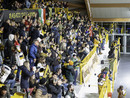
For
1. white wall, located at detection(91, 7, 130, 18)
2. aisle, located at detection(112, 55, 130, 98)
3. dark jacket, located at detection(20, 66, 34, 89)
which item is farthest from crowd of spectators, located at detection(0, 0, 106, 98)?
white wall, located at detection(91, 7, 130, 18)

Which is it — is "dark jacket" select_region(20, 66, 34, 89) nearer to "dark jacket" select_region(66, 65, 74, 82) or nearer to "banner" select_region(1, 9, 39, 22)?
"dark jacket" select_region(66, 65, 74, 82)

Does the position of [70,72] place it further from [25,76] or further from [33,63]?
[25,76]

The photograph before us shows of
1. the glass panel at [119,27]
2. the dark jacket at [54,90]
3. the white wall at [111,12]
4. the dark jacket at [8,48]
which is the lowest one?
the dark jacket at [54,90]

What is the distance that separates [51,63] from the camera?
33.3 ft

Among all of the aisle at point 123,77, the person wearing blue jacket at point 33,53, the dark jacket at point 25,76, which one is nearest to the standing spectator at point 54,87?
the dark jacket at point 25,76

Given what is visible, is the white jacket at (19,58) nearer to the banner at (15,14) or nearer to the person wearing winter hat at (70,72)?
the person wearing winter hat at (70,72)

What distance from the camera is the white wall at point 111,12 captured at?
87.7 ft

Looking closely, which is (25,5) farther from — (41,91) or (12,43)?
(41,91)

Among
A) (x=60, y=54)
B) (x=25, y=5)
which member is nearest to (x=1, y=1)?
(x=25, y=5)

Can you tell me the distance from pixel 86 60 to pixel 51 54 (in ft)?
12.2

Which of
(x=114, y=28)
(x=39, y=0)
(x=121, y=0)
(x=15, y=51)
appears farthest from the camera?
(x=114, y=28)

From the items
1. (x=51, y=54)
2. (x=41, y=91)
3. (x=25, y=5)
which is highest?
(x=25, y=5)

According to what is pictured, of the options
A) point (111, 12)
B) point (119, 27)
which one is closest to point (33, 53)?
point (111, 12)

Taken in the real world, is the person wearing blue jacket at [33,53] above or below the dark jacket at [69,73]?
above
